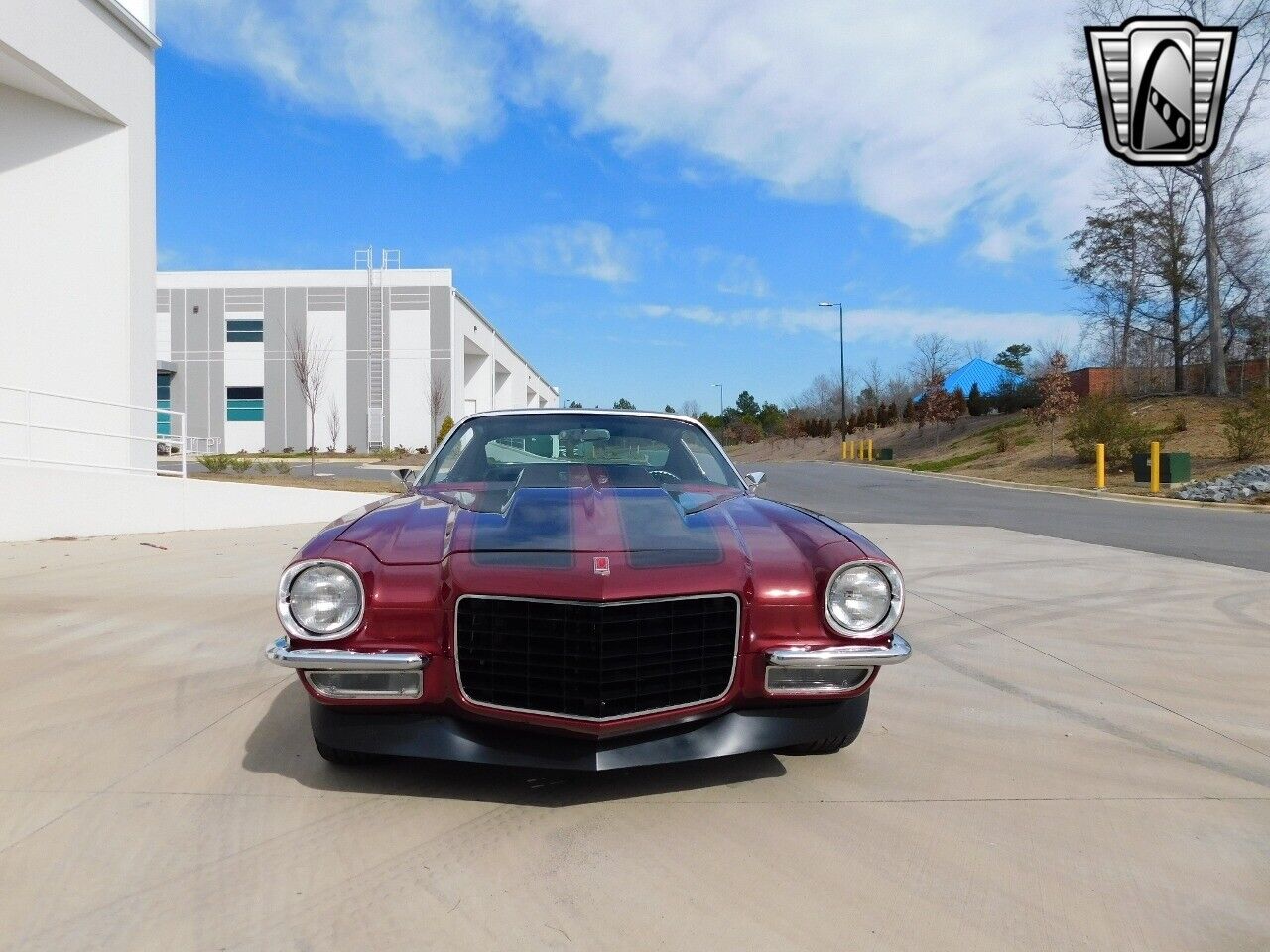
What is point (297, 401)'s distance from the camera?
41.8 metres

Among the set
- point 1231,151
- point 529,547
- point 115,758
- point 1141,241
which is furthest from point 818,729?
point 1141,241

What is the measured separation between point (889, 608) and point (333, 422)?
40.8 metres

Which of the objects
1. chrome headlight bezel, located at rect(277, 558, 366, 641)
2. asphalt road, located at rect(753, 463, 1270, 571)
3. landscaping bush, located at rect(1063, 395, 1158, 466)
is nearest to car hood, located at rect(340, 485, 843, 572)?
chrome headlight bezel, located at rect(277, 558, 366, 641)

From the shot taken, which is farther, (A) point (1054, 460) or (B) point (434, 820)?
(A) point (1054, 460)

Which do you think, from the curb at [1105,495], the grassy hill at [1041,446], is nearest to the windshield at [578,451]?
the curb at [1105,495]

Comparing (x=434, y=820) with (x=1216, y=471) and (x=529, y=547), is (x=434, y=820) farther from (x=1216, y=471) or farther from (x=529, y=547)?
(x=1216, y=471)

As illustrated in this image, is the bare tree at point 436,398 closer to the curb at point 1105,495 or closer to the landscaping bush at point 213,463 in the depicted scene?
the landscaping bush at point 213,463

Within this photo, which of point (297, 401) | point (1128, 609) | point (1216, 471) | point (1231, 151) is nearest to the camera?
point (1128, 609)

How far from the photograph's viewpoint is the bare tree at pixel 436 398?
129 ft

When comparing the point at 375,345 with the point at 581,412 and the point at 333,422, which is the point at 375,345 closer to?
the point at 333,422

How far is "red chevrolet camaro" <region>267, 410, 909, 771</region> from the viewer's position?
8.11 feet

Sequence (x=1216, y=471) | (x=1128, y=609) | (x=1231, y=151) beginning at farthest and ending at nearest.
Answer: (x=1231, y=151), (x=1216, y=471), (x=1128, y=609)

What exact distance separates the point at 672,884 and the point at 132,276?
12479 millimetres
